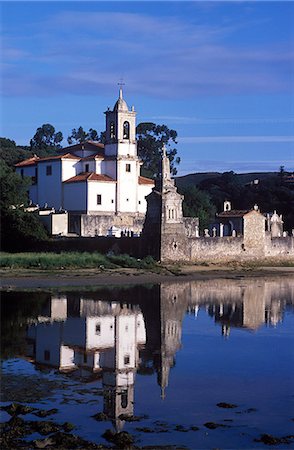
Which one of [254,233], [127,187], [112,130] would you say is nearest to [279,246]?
[254,233]

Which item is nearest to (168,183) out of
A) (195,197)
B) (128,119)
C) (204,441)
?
(128,119)

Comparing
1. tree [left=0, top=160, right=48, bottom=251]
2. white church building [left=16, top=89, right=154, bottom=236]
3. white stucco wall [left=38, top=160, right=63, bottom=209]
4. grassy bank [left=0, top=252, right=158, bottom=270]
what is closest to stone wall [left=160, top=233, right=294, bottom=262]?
grassy bank [left=0, top=252, right=158, bottom=270]

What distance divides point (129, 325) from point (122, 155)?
36.2 metres

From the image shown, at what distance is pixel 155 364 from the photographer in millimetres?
22641

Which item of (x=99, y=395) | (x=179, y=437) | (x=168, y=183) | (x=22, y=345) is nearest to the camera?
(x=179, y=437)

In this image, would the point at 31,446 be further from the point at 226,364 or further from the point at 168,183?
the point at 168,183

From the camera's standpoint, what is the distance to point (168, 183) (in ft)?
180

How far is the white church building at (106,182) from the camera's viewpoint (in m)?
63.8

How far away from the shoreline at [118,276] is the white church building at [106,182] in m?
11.1

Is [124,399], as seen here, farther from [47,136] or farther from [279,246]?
[47,136]

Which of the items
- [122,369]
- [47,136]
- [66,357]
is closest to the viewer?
[122,369]

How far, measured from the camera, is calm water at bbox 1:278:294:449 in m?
16.3

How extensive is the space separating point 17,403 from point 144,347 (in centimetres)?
852

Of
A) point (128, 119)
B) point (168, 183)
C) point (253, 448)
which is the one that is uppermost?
point (128, 119)
